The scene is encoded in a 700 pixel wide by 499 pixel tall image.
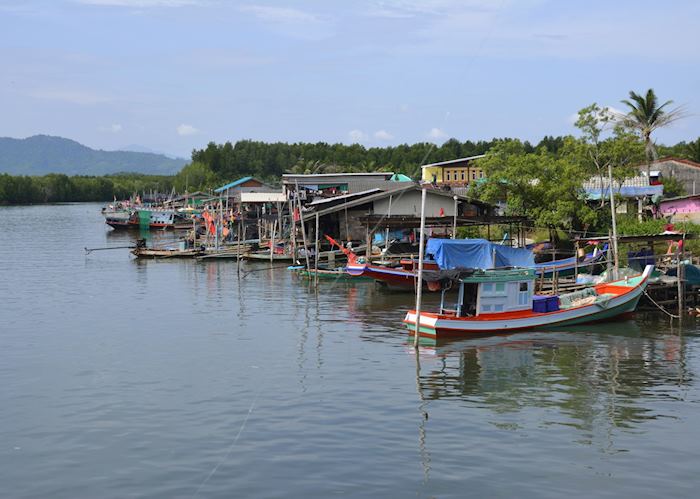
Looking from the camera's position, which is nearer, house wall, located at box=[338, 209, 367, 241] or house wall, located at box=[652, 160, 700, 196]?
house wall, located at box=[338, 209, 367, 241]

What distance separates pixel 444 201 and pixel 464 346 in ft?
85.4

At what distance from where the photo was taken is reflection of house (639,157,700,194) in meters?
57.3

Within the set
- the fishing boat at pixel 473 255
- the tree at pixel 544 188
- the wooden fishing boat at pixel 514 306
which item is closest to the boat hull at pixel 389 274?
the fishing boat at pixel 473 255

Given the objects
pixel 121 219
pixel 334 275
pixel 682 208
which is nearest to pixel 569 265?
pixel 334 275

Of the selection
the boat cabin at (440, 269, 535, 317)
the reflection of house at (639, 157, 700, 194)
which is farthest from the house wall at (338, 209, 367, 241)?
the boat cabin at (440, 269, 535, 317)

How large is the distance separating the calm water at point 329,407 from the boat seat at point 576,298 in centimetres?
127

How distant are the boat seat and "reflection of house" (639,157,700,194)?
87.2ft

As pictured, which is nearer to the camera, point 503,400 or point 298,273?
point 503,400

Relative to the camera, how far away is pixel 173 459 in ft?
57.0

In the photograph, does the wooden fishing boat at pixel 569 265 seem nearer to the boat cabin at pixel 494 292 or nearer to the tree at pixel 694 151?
the boat cabin at pixel 494 292

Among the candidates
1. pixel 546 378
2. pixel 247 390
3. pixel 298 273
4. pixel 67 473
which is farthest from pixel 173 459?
pixel 298 273

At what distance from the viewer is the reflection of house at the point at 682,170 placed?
5734cm

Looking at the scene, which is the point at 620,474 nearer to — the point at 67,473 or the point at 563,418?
the point at 563,418

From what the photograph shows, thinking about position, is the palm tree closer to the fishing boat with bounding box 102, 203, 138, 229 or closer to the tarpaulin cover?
the tarpaulin cover
